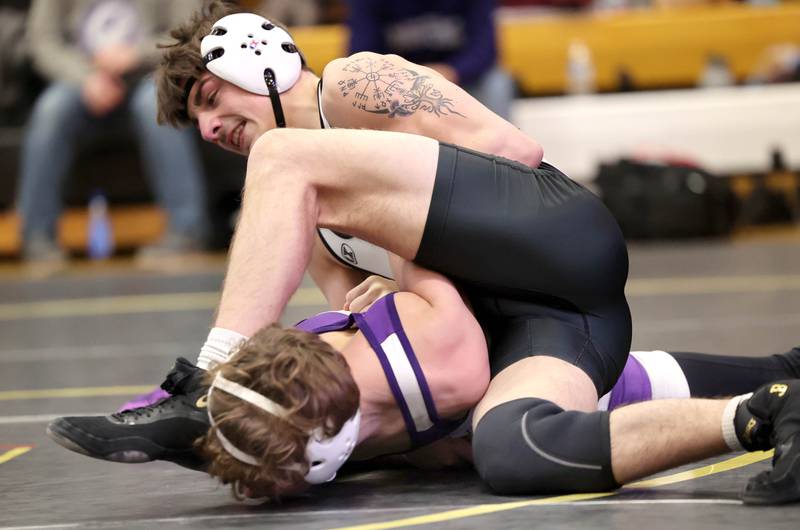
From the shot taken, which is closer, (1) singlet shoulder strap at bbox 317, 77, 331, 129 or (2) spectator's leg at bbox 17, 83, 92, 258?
(1) singlet shoulder strap at bbox 317, 77, 331, 129

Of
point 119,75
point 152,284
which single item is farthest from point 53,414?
point 119,75

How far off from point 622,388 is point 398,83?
838 mm

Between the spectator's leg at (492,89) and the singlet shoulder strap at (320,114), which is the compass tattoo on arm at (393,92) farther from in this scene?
the spectator's leg at (492,89)

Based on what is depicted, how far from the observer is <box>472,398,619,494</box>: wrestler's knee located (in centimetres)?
253

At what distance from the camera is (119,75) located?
7.53 metres

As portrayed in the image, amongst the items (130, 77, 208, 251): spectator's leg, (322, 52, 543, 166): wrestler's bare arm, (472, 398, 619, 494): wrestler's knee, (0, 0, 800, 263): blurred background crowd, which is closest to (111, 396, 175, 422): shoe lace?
(472, 398, 619, 494): wrestler's knee

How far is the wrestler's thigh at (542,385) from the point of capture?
2684 millimetres

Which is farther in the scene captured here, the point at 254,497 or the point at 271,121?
the point at 271,121

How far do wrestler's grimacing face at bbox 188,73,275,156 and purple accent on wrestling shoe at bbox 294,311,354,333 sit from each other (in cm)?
67

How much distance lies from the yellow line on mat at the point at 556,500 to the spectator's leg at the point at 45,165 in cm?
531

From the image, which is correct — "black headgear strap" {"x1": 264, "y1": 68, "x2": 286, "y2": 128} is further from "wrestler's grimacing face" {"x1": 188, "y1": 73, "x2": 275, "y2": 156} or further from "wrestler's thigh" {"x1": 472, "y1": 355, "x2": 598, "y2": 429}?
"wrestler's thigh" {"x1": 472, "y1": 355, "x2": 598, "y2": 429}

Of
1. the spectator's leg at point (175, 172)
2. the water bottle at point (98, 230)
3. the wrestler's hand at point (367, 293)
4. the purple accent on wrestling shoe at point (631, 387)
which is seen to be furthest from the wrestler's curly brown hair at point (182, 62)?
the water bottle at point (98, 230)

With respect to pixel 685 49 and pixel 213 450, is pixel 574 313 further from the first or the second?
pixel 685 49

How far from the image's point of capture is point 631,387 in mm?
3217
